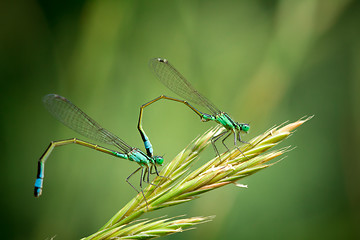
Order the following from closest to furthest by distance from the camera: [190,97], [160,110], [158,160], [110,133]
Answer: [158,160] < [110,133] < [190,97] < [160,110]

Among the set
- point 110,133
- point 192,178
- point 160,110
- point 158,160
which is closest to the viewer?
point 192,178

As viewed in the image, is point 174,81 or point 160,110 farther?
point 160,110

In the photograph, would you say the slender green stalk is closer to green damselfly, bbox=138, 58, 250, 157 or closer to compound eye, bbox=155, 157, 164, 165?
compound eye, bbox=155, 157, 164, 165

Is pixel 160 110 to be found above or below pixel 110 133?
above

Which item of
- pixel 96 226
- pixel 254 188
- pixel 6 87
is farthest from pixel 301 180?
pixel 6 87

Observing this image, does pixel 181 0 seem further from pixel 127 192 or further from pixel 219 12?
pixel 127 192

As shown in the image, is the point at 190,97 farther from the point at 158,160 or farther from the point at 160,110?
the point at 160,110

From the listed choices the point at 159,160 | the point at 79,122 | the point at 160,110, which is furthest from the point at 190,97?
the point at 160,110
